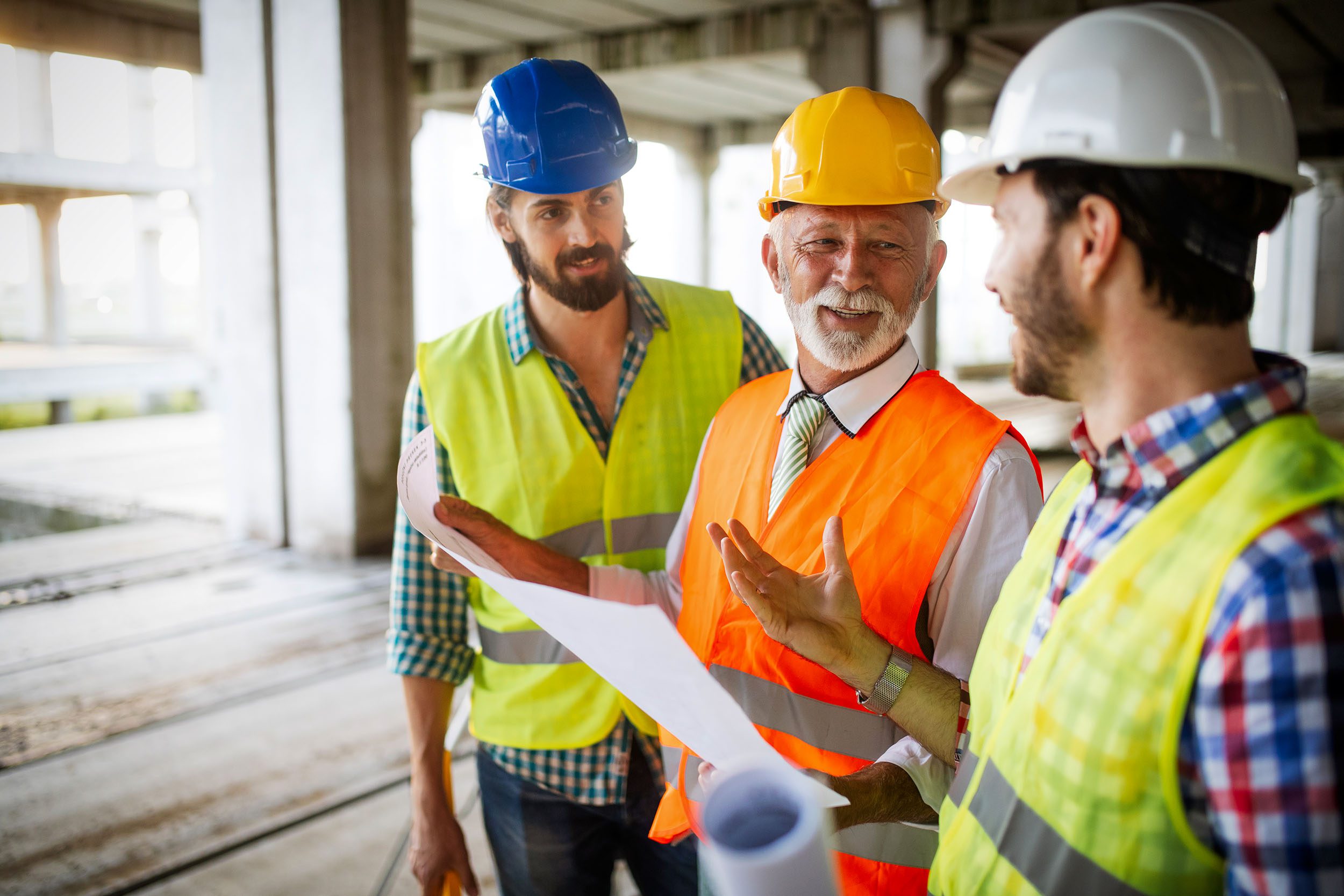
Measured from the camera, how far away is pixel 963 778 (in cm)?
120

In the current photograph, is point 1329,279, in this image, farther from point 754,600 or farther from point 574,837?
point 754,600

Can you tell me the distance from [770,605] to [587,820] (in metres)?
0.96

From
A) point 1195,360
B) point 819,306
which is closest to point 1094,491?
point 1195,360

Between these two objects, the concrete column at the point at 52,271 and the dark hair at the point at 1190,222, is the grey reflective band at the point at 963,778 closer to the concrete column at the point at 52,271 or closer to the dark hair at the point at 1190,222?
the dark hair at the point at 1190,222

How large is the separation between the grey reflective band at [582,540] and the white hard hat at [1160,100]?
1298 mm

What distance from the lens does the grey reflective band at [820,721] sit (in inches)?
59.2

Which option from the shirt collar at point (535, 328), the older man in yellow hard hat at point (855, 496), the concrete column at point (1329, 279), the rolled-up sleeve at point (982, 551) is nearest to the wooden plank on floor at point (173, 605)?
the shirt collar at point (535, 328)

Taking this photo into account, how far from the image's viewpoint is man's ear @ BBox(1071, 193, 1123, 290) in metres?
1.00

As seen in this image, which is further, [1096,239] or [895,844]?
[895,844]

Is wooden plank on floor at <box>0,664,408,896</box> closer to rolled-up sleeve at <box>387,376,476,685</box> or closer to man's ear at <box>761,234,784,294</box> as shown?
rolled-up sleeve at <box>387,376,476,685</box>

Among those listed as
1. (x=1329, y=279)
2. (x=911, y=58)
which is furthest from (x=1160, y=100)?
Result: (x=1329, y=279)

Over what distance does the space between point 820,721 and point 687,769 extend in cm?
29

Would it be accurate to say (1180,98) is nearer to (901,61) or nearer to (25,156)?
(901,61)

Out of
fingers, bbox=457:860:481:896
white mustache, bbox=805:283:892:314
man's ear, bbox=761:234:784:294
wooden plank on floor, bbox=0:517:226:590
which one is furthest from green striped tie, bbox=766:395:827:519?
wooden plank on floor, bbox=0:517:226:590
